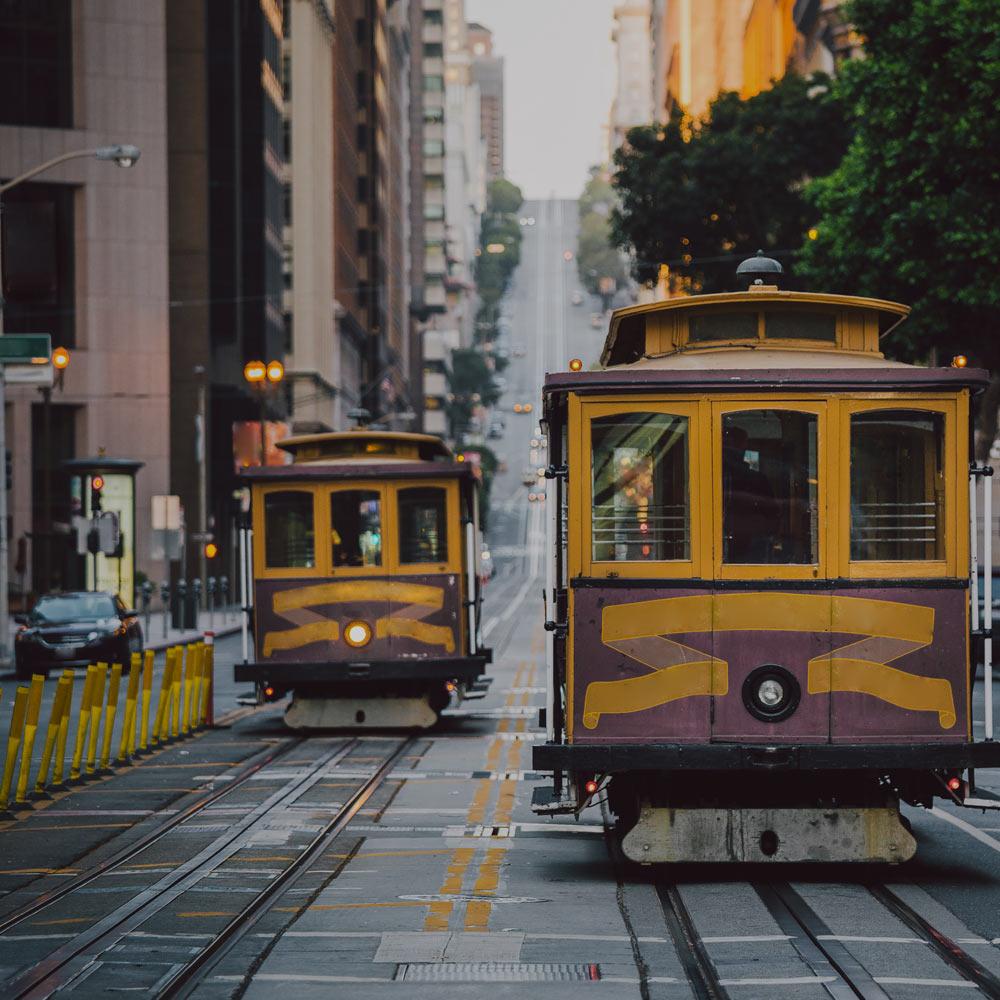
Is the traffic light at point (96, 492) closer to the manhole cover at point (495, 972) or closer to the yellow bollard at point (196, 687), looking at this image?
the yellow bollard at point (196, 687)

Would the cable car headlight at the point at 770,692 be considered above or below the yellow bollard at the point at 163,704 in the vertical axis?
above

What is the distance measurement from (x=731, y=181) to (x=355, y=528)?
40.2 metres

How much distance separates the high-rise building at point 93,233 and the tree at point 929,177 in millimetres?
31969

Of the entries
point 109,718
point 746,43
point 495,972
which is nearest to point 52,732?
point 109,718

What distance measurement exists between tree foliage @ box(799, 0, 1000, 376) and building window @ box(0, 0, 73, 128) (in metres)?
33.0

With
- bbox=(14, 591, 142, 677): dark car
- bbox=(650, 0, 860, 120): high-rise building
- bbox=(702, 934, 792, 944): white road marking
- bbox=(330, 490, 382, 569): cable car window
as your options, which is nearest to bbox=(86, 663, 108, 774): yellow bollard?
bbox=(330, 490, 382, 569): cable car window

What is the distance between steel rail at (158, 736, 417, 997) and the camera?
9.37m

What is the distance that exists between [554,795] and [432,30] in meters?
166

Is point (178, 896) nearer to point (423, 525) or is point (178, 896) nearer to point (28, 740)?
point (28, 740)

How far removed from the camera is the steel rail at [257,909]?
9.37 m

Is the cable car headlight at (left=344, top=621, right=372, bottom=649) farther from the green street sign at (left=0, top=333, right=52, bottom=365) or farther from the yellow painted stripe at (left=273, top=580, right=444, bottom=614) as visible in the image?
the green street sign at (left=0, top=333, right=52, bottom=365)

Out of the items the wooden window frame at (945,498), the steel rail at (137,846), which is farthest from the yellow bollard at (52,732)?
the wooden window frame at (945,498)

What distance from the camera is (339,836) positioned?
48.3ft

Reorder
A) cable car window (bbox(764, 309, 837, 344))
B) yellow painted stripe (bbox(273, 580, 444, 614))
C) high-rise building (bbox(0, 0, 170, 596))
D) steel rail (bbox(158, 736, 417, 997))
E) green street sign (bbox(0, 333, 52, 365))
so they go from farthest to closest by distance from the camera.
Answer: high-rise building (bbox(0, 0, 170, 596)), green street sign (bbox(0, 333, 52, 365)), yellow painted stripe (bbox(273, 580, 444, 614)), cable car window (bbox(764, 309, 837, 344)), steel rail (bbox(158, 736, 417, 997))
